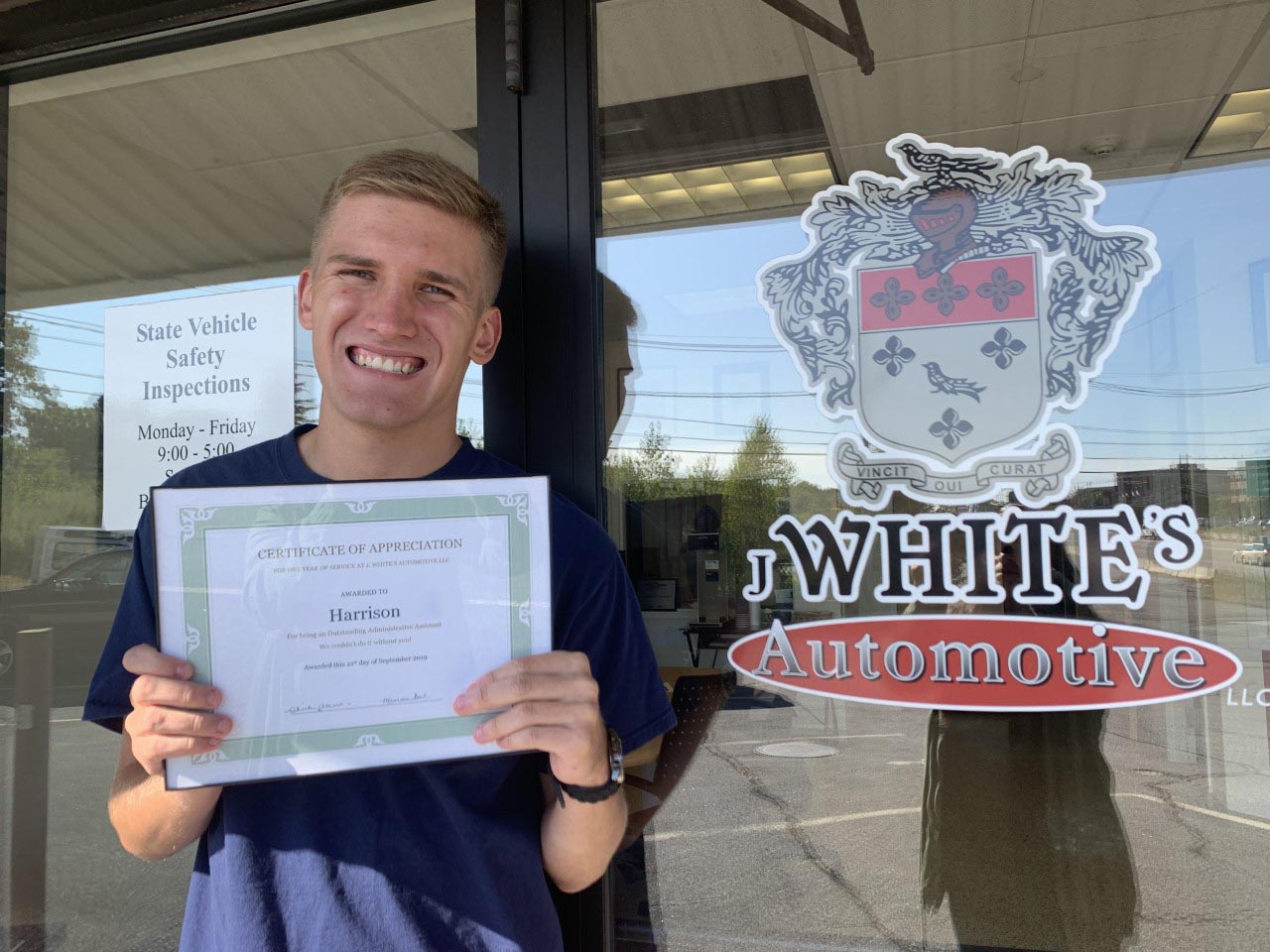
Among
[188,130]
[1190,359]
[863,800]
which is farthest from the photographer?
[188,130]

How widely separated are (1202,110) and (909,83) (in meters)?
0.51

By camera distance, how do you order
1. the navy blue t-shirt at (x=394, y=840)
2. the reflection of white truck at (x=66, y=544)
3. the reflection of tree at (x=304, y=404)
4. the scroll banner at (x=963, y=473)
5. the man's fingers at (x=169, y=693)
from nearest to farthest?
1. the man's fingers at (x=169, y=693)
2. the navy blue t-shirt at (x=394, y=840)
3. the scroll banner at (x=963, y=473)
4. the reflection of tree at (x=304, y=404)
5. the reflection of white truck at (x=66, y=544)

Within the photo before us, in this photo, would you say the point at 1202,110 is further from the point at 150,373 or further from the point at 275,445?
the point at 150,373

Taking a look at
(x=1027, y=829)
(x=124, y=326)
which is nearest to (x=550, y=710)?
(x=1027, y=829)

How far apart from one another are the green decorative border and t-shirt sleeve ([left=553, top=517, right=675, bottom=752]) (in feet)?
0.65

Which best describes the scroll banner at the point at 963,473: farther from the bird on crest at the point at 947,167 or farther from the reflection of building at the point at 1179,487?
the bird on crest at the point at 947,167

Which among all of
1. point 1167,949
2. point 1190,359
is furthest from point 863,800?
point 1190,359

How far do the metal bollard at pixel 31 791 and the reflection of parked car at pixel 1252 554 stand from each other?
2.70 meters

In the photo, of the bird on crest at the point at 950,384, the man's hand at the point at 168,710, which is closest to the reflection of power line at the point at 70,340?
the man's hand at the point at 168,710

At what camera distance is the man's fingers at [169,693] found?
43.4 inches

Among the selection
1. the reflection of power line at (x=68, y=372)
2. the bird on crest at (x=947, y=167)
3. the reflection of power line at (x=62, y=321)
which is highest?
the bird on crest at (x=947, y=167)

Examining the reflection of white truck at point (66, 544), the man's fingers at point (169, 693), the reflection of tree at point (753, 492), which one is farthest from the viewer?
the reflection of white truck at point (66, 544)

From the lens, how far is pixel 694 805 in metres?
1.79

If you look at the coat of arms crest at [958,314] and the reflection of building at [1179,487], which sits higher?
the coat of arms crest at [958,314]
